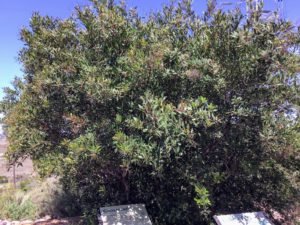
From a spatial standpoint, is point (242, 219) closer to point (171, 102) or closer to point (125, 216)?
point (125, 216)

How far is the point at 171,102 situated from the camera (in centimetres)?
603

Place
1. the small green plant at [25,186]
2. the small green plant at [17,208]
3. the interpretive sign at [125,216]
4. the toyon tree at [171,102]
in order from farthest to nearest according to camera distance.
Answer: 1. the small green plant at [25,186]
2. the small green plant at [17,208]
3. the interpretive sign at [125,216]
4. the toyon tree at [171,102]

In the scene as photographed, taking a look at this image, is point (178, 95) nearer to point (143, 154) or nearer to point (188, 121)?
point (188, 121)

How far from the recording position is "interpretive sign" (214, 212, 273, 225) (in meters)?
5.73

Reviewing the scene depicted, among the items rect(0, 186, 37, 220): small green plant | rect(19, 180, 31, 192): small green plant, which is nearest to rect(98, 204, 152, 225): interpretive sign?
rect(0, 186, 37, 220): small green plant

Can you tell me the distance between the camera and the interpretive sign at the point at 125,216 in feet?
21.1

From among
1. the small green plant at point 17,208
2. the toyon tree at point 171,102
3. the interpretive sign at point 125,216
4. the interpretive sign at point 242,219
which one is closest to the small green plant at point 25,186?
the small green plant at point 17,208

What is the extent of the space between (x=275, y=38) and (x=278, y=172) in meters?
3.21

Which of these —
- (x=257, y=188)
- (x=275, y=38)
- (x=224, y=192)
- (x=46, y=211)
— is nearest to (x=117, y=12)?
(x=275, y=38)

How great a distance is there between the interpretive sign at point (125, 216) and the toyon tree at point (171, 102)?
62cm

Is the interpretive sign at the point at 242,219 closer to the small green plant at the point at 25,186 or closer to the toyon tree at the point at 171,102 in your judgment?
the toyon tree at the point at 171,102

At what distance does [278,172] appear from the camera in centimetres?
727

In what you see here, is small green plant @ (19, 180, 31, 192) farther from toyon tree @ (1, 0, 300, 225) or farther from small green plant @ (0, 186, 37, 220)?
toyon tree @ (1, 0, 300, 225)

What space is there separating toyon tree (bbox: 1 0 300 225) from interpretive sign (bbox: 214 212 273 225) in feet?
0.88
